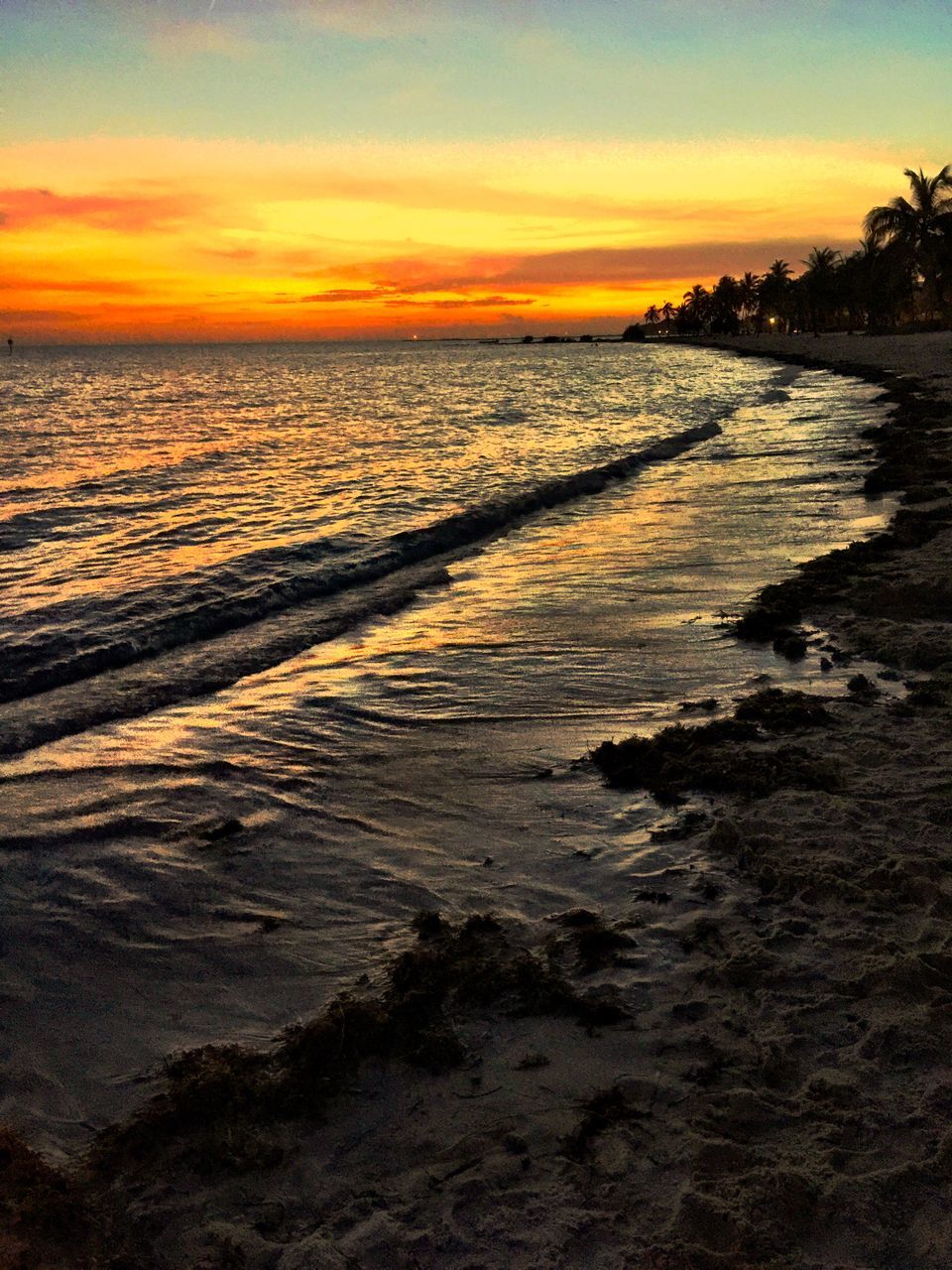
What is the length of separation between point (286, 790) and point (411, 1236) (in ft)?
10.5

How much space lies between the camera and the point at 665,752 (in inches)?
220

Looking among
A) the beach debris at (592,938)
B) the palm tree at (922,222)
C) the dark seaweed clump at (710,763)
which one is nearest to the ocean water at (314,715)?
the beach debris at (592,938)

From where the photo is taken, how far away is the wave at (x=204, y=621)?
7676 mm

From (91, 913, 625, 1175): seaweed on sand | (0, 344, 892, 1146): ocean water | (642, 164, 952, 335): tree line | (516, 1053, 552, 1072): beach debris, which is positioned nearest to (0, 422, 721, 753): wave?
(0, 344, 892, 1146): ocean water

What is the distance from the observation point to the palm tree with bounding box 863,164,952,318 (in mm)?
70188

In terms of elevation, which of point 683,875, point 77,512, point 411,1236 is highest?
point 77,512

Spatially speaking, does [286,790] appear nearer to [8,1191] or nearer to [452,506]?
[8,1191]

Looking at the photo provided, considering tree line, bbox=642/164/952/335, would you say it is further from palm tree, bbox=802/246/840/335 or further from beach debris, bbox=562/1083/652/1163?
beach debris, bbox=562/1083/652/1163

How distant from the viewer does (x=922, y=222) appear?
236 ft

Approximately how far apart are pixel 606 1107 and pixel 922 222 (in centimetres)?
8437

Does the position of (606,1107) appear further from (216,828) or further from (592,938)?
(216,828)

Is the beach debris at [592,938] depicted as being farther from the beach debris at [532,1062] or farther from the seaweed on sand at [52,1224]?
the seaweed on sand at [52,1224]

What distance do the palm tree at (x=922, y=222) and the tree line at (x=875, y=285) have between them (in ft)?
0.24

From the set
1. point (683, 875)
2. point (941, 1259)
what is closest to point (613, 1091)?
point (941, 1259)
